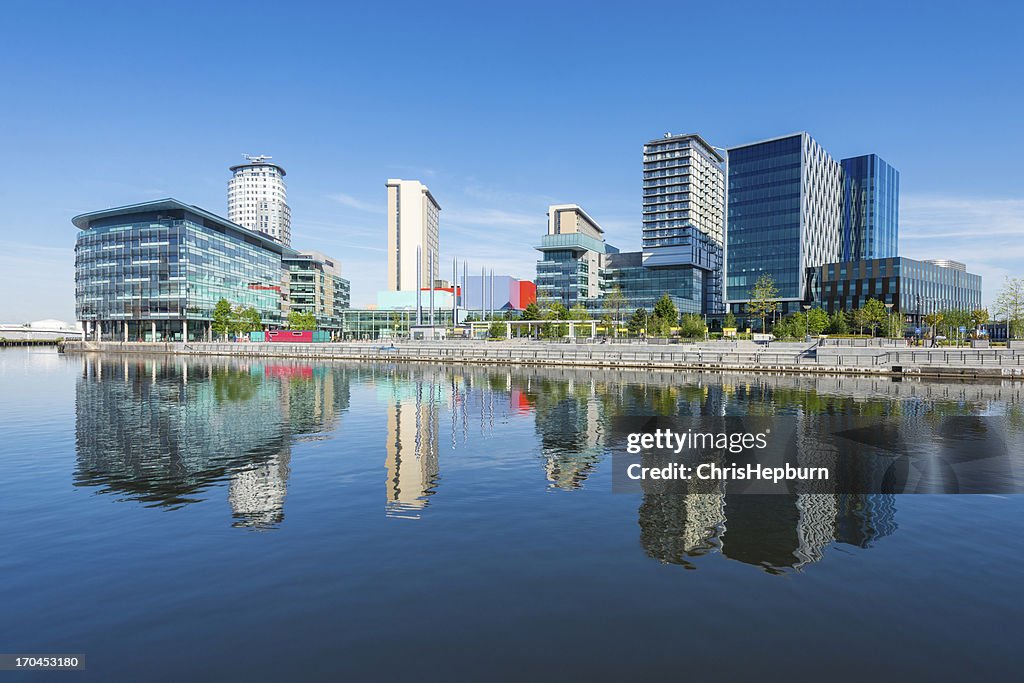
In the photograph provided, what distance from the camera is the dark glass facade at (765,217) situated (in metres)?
178

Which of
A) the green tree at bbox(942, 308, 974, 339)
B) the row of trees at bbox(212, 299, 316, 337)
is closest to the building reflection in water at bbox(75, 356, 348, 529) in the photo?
the row of trees at bbox(212, 299, 316, 337)

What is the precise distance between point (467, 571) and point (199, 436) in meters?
27.1

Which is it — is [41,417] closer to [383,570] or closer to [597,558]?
[383,570]

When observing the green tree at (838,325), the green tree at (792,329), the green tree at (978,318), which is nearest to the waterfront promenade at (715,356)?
the green tree at (792,329)

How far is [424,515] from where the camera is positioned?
20266 mm

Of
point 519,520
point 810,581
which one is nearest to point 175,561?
point 519,520

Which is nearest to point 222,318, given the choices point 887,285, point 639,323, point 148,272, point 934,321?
point 148,272

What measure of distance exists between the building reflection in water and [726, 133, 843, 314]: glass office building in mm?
155237

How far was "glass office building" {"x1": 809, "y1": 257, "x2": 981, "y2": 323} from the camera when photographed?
165 metres

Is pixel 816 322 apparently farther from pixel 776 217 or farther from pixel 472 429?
pixel 472 429

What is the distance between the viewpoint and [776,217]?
595 ft

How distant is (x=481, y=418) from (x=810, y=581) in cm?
3115

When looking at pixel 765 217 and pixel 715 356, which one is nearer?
pixel 715 356

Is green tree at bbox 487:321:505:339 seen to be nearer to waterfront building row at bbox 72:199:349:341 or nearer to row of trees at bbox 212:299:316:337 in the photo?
row of trees at bbox 212:299:316:337
